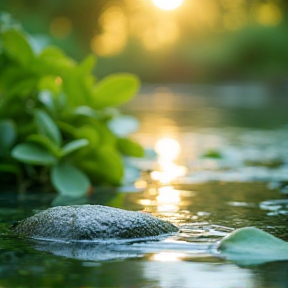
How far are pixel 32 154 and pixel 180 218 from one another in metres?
0.77

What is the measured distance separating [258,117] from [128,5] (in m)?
21.4

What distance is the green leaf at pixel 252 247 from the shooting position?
188 centimetres

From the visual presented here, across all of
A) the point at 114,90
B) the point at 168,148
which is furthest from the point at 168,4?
the point at 114,90

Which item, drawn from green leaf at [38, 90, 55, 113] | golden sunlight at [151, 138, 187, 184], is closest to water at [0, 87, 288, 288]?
golden sunlight at [151, 138, 187, 184]

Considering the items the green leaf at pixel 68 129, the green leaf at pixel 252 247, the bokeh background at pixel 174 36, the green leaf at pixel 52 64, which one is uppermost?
the bokeh background at pixel 174 36

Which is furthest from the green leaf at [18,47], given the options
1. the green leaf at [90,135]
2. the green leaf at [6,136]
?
the green leaf at [90,135]

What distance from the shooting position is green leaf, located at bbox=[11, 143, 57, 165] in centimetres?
293

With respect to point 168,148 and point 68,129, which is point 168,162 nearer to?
point 168,148

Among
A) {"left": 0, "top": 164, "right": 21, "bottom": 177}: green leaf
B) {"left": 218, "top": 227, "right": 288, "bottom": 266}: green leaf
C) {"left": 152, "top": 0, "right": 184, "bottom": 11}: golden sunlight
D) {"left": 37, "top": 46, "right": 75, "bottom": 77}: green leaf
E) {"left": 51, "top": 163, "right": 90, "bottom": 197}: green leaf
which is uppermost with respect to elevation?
{"left": 152, "top": 0, "right": 184, "bottom": 11}: golden sunlight

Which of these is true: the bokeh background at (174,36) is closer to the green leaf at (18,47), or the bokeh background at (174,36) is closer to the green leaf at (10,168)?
the green leaf at (18,47)

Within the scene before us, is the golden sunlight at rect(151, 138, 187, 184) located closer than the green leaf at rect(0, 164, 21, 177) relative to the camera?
No

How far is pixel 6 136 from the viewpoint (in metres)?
3.13

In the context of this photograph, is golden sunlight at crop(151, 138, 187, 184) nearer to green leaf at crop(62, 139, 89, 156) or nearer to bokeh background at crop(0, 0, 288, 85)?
green leaf at crop(62, 139, 89, 156)

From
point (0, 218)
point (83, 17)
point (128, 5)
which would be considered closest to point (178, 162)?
point (0, 218)
